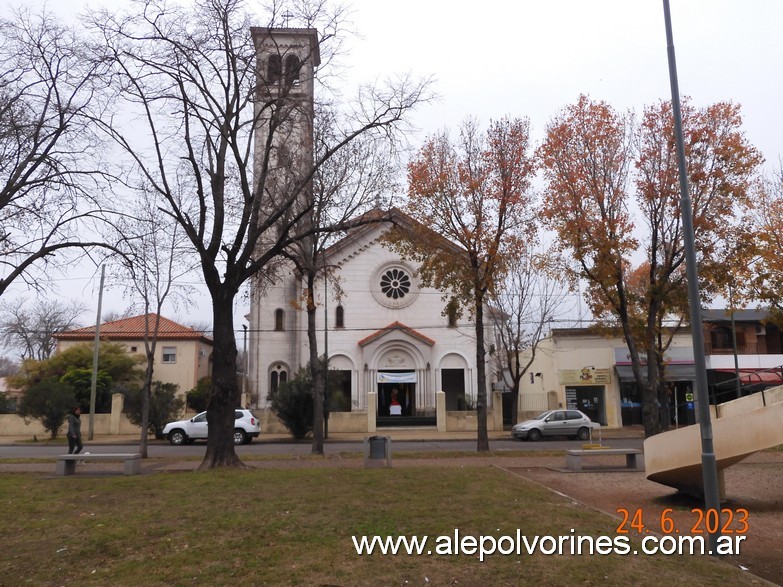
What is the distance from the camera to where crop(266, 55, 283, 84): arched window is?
55.9 ft

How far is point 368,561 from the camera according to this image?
6840 millimetres

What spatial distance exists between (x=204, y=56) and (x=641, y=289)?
22557 millimetres

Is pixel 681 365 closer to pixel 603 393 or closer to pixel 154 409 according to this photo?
pixel 603 393

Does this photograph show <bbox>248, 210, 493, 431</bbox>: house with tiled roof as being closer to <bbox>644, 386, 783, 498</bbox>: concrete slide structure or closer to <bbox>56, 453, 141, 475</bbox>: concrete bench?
<bbox>56, 453, 141, 475</bbox>: concrete bench

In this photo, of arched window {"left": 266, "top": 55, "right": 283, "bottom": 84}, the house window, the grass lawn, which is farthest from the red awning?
the house window

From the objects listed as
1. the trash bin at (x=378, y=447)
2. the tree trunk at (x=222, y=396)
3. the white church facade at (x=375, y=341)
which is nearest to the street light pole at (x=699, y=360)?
the trash bin at (x=378, y=447)

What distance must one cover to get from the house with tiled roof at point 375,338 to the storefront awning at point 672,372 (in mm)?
8048

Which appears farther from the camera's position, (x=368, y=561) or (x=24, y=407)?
(x=24, y=407)

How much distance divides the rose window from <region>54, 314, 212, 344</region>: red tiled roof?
13446 millimetres

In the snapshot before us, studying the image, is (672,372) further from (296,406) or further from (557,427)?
(296,406)

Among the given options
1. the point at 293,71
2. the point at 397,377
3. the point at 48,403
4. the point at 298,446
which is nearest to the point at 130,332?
the point at 48,403

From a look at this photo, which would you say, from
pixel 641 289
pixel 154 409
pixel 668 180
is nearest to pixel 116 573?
pixel 668 180

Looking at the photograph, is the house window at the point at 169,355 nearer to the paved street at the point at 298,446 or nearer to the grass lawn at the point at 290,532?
the paved street at the point at 298,446

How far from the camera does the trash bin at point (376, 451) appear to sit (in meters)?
16.7
